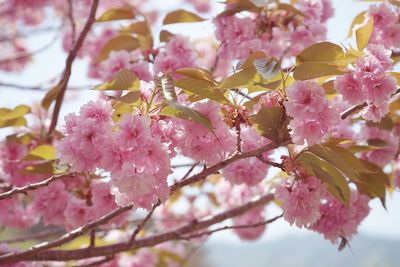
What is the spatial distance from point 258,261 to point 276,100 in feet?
557

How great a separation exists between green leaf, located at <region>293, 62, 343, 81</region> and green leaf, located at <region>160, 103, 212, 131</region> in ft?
0.81

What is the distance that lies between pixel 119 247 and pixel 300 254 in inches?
6594

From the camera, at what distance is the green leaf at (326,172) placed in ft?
4.16

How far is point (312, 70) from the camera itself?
1.18 m

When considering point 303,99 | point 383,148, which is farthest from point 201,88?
point 383,148

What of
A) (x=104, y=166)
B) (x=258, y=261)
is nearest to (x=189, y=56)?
(x=104, y=166)

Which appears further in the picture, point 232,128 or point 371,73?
point 232,128

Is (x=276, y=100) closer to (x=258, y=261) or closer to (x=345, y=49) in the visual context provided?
(x=345, y=49)

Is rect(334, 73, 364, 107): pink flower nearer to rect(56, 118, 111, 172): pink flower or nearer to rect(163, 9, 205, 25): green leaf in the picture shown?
rect(56, 118, 111, 172): pink flower

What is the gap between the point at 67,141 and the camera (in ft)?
4.03

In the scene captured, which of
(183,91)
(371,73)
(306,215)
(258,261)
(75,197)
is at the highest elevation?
(371,73)

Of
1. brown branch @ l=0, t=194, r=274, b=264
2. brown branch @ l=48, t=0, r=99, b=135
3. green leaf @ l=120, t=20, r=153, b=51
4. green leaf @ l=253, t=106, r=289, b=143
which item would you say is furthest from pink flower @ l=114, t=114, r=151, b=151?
green leaf @ l=120, t=20, r=153, b=51

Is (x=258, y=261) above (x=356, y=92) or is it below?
below

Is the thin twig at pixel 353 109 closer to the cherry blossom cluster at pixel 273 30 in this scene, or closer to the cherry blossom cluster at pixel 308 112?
the cherry blossom cluster at pixel 308 112
